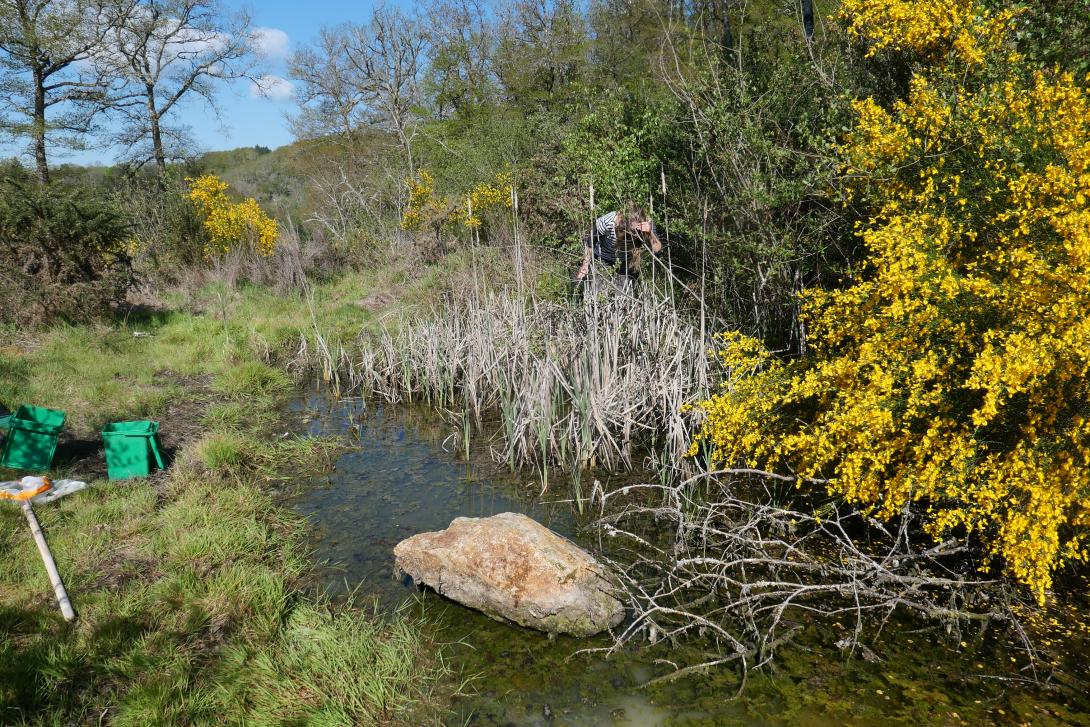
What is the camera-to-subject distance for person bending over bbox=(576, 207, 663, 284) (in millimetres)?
5176

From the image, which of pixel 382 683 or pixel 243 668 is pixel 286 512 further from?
pixel 382 683

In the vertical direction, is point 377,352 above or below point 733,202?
below

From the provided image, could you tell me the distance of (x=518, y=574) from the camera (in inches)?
124

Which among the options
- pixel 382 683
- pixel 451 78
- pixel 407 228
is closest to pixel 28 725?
pixel 382 683

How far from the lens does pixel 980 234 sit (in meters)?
3.20

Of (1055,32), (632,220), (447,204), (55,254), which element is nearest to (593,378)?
(632,220)

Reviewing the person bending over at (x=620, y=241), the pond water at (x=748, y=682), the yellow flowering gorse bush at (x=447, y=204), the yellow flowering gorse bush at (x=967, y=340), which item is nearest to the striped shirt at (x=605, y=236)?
the person bending over at (x=620, y=241)

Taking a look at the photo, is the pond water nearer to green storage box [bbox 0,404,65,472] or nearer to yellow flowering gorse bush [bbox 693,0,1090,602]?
yellow flowering gorse bush [bbox 693,0,1090,602]

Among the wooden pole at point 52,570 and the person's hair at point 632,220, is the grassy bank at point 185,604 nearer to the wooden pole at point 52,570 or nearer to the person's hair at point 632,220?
the wooden pole at point 52,570

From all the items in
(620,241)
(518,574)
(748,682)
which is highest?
(620,241)

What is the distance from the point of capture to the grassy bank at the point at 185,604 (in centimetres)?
246

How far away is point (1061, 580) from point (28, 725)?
4645mm

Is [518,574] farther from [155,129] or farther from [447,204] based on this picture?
[155,129]

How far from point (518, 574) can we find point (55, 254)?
8.14 m
